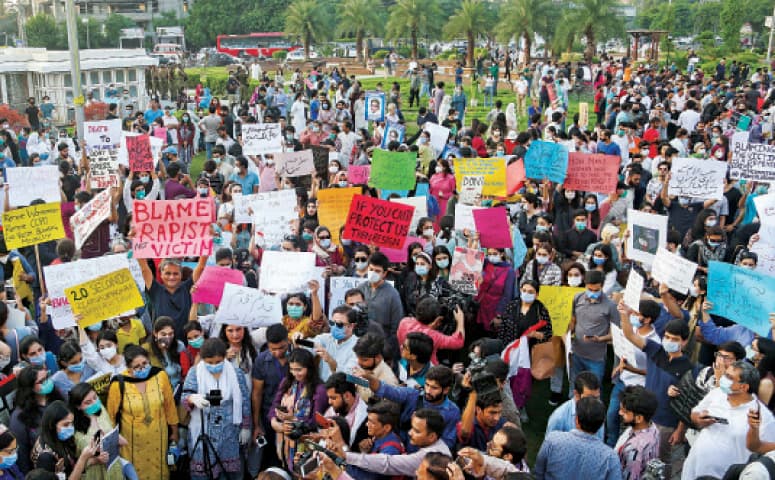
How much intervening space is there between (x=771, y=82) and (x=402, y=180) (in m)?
21.7

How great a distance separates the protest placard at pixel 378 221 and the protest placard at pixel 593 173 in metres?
3.14

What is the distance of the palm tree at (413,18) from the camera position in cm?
4569

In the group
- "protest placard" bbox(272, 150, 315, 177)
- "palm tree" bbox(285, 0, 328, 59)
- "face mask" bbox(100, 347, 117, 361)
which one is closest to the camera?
"face mask" bbox(100, 347, 117, 361)

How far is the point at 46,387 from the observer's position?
5.69 metres

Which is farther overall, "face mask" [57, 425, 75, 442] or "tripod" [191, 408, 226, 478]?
"tripod" [191, 408, 226, 478]

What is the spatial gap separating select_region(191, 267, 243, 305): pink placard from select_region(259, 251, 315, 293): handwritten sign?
0.31 metres

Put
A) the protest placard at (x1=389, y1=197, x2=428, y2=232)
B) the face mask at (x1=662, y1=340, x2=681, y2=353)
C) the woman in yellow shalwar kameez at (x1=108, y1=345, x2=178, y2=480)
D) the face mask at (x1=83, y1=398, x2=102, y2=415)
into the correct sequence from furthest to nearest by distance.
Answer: the protest placard at (x1=389, y1=197, x2=428, y2=232)
the face mask at (x1=662, y1=340, x2=681, y2=353)
the woman in yellow shalwar kameez at (x1=108, y1=345, x2=178, y2=480)
the face mask at (x1=83, y1=398, x2=102, y2=415)

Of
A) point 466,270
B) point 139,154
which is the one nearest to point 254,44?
point 139,154

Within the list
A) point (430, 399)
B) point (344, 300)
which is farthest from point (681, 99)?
point (430, 399)

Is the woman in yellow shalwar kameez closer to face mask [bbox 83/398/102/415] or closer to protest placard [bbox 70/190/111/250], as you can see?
face mask [bbox 83/398/102/415]

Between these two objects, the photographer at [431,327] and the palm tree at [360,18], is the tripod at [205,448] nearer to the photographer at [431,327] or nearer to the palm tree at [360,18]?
the photographer at [431,327]

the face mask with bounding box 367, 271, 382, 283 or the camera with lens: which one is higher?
the face mask with bounding box 367, 271, 382, 283

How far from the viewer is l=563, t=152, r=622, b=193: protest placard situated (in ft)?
34.9

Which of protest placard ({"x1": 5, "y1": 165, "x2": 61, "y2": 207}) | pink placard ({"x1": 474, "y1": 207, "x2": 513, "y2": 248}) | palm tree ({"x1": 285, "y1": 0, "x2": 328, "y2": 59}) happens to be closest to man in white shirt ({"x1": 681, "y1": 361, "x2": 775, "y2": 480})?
pink placard ({"x1": 474, "y1": 207, "x2": 513, "y2": 248})
